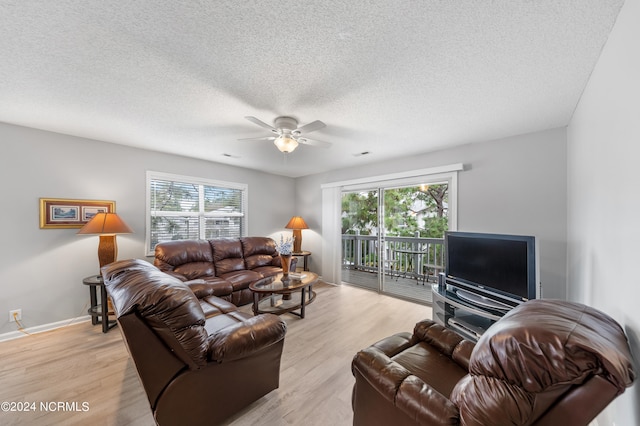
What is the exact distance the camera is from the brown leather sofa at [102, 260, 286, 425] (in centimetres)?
117

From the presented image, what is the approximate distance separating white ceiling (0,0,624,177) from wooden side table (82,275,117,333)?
1.78m

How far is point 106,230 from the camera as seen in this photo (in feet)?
8.89

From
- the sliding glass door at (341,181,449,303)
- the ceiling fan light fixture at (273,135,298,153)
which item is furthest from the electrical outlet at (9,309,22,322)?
the sliding glass door at (341,181,449,303)

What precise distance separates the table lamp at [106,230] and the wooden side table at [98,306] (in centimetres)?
23

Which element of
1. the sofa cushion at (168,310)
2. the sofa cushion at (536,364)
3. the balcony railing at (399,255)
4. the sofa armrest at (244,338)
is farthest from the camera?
the balcony railing at (399,255)

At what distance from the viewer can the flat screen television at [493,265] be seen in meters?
2.02

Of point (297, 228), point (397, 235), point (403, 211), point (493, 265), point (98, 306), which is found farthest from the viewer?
point (397, 235)

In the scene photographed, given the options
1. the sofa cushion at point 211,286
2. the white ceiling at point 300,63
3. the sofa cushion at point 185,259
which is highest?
the white ceiling at point 300,63

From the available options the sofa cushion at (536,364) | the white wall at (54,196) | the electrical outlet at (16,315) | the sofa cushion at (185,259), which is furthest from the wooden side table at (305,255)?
the sofa cushion at (536,364)

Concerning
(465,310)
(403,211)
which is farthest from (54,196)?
(403,211)

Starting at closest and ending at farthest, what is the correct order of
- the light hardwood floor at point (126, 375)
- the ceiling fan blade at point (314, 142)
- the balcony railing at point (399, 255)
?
the light hardwood floor at point (126, 375) → the ceiling fan blade at point (314, 142) → the balcony railing at point (399, 255)

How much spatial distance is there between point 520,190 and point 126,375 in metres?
4.44

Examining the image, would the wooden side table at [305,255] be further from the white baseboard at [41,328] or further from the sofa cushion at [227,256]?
the white baseboard at [41,328]

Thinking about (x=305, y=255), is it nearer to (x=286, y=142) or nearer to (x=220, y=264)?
(x=220, y=264)
